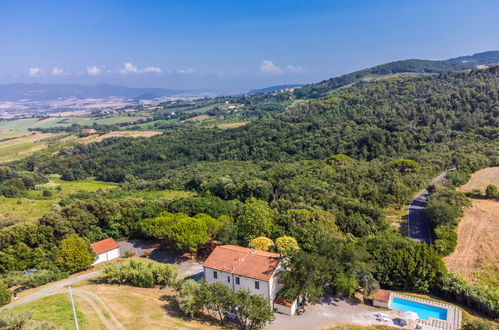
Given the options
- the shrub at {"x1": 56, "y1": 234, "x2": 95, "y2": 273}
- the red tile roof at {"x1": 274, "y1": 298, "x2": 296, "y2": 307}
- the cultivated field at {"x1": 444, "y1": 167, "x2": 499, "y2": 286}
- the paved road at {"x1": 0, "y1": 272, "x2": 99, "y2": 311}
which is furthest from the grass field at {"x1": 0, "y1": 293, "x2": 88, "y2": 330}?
the cultivated field at {"x1": 444, "y1": 167, "x2": 499, "y2": 286}

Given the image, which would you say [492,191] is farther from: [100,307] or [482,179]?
[100,307]

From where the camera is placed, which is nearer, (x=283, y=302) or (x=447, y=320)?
(x=447, y=320)

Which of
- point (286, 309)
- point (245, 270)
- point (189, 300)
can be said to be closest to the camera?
point (189, 300)

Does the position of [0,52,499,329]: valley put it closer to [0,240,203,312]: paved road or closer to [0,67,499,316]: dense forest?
[0,67,499,316]: dense forest

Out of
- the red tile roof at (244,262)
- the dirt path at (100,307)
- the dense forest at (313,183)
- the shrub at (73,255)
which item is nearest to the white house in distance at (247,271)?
the red tile roof at (244,262)

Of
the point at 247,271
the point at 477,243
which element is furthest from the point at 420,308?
the point at 477,243

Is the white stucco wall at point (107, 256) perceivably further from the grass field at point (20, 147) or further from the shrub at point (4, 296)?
the grass field at point (20, 147)
